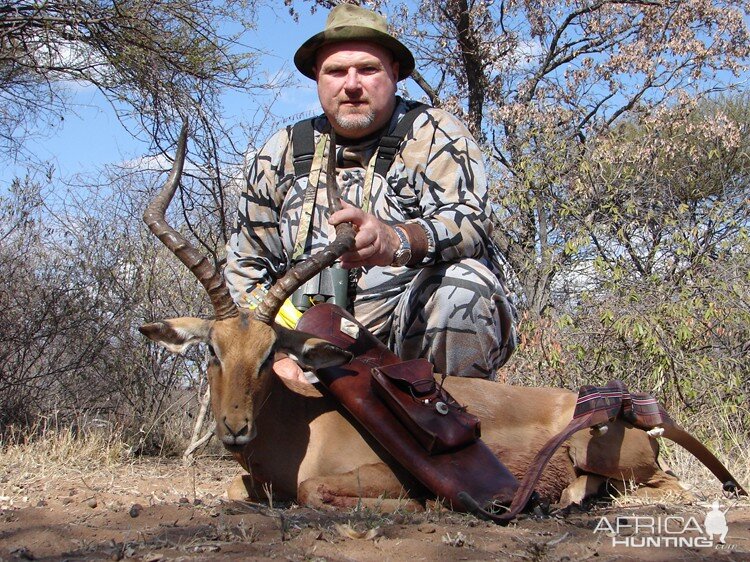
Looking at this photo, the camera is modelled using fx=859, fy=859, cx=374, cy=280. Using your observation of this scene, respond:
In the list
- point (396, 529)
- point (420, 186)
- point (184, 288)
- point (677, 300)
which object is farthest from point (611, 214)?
point (396, 529)

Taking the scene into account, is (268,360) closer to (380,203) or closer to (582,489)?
(380,203)

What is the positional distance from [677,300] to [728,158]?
789 cm

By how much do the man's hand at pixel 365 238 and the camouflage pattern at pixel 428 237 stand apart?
0.43 meters

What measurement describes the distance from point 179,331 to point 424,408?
4.54 ft

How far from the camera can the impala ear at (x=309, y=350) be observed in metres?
4.20

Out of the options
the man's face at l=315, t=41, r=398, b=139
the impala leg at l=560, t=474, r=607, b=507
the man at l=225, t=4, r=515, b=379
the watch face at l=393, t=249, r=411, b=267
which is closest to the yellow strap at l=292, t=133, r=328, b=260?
the man at l=225, t=4, r=515, b=379

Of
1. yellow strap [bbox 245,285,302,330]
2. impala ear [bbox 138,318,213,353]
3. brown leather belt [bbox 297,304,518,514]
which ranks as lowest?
brown leather belt [bbox 297,304,518,514]

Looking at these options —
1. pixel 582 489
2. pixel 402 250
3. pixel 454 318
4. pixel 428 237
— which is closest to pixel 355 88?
pixel 428 237

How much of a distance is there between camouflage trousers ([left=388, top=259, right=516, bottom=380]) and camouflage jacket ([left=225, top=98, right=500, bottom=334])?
15 centimetres

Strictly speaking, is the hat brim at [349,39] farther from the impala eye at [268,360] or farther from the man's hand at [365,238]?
the impala eye at [268,360]

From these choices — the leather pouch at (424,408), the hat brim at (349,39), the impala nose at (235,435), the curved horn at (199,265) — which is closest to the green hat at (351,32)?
the hat brim at (349,39)

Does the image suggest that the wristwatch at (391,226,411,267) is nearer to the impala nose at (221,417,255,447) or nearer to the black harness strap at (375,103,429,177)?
the black harness strap at (375,103,429,177)

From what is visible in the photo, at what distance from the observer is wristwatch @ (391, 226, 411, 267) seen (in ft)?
14.7

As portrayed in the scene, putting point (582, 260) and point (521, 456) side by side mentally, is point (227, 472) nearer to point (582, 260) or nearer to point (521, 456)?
point (521, 456)
